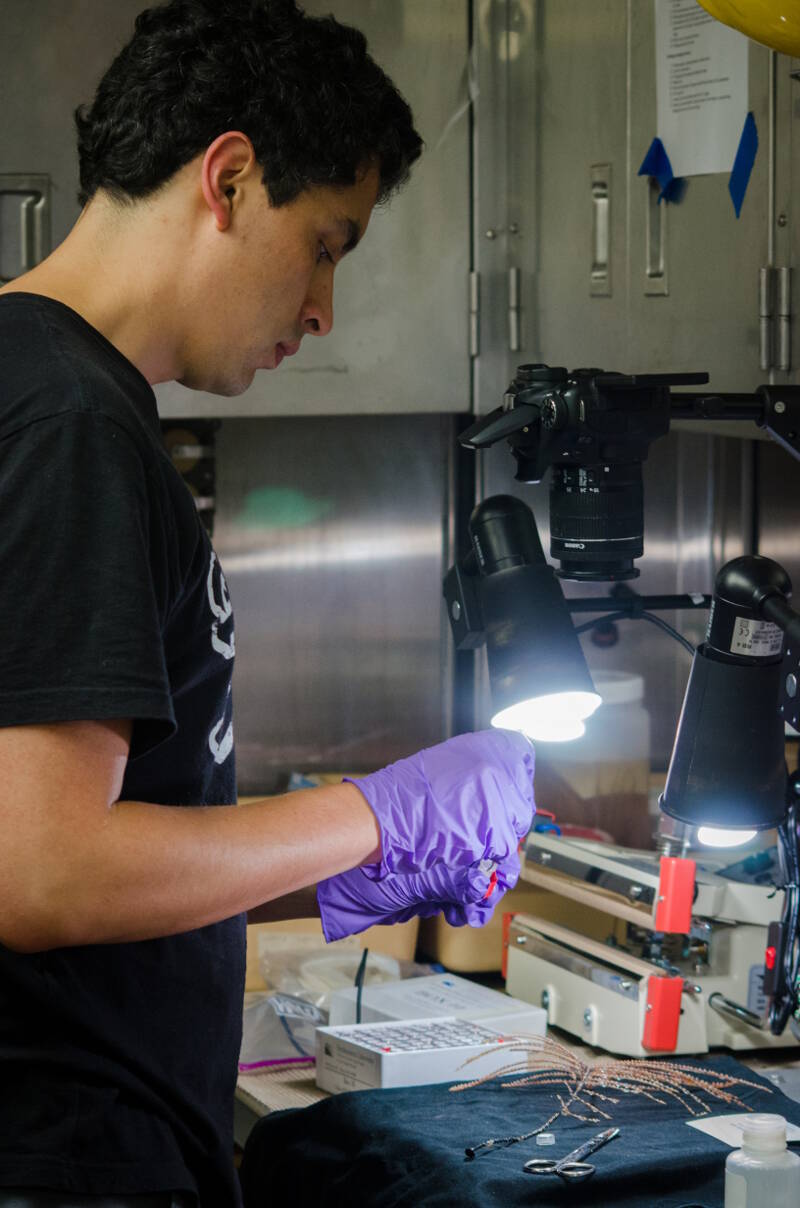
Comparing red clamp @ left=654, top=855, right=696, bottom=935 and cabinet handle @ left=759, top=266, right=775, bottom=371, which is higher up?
cabinet handle @ left=759, top=266, right=775, bottom=371

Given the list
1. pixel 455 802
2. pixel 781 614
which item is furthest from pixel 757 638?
pixel 455 802

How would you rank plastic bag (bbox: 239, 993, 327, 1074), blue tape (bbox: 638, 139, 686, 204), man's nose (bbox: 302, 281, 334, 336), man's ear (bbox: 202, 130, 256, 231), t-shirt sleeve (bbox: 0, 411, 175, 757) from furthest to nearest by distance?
plastic bag (bbox: 239, 993, 327, 1074)
blue tape (bbox: 638, 139, 686, 204)
man's nose (bbox: 302, 281, 334, 336)
man's ear (bbox: 202, 130, 256, 231)
t-shirt sleeve (bbox: 0, 411, 175, 757)

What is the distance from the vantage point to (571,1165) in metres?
1.36

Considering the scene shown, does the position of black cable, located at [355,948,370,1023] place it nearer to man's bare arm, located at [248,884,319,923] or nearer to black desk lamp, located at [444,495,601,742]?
man's bare arm, located at [248,884,319,923]

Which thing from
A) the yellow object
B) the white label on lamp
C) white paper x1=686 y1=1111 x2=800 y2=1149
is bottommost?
white paper x1=686 y1=1111 x2=800 y2=1149

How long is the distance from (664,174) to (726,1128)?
1107mm

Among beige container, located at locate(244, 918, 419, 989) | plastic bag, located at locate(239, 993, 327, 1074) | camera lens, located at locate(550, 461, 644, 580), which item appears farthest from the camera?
beige container, located at locate(244, 918, 419, 989)

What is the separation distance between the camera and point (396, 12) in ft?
7.22

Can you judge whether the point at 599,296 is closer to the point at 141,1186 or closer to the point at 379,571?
the point at 379,571

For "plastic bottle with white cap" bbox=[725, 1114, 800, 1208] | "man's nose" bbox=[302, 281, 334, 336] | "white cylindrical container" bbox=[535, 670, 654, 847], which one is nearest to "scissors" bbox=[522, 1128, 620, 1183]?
"plastic bottle with white cap" bbox=[725, 1114, 800, 1208]

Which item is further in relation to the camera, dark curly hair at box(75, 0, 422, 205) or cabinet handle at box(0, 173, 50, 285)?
cabinet handle at box(0, 173, 50, 285)

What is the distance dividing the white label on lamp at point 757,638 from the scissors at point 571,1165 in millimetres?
518

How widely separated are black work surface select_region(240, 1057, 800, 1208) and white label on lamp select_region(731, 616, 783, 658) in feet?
1.67

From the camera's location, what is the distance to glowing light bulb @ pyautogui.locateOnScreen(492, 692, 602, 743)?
1.20m
